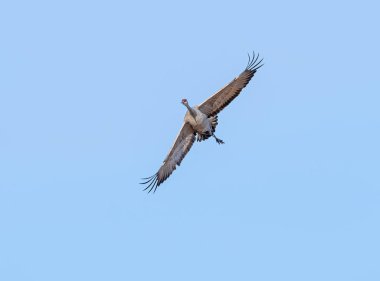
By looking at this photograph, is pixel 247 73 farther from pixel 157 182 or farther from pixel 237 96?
pixel 157 182

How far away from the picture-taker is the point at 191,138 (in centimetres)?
6594

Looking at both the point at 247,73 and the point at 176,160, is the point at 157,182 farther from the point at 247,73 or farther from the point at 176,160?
the point at 247,73

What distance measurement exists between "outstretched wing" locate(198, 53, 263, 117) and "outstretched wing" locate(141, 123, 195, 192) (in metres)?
1.52

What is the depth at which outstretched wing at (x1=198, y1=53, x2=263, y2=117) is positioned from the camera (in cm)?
6431

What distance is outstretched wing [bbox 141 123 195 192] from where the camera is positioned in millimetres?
65750

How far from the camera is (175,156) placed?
66125 mm

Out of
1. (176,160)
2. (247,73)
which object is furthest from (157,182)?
(247,73)

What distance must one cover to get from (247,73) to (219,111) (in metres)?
2.02

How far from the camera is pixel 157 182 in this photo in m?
66.1

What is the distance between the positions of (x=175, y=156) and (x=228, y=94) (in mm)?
3802

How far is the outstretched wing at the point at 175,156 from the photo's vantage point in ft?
216

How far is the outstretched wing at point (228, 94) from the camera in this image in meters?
64.3

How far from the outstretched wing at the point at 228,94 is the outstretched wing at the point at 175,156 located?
1519mm

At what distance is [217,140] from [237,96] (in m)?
2.09
